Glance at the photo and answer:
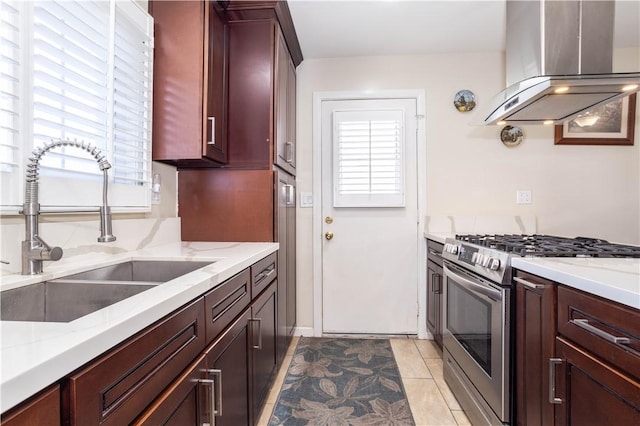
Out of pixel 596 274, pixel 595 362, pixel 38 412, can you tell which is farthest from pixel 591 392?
pixel 38 412

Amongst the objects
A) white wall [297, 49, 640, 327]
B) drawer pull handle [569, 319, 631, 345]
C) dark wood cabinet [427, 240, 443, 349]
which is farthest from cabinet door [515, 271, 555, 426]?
white wall [297, 49, 640, 327]

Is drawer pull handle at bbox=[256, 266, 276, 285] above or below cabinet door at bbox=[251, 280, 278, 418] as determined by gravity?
above

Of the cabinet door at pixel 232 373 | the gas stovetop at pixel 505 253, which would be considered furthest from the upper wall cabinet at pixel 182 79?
the gas stovetop at pixel 505 253

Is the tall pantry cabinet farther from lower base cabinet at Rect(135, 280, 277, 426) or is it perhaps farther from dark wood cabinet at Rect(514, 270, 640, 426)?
dark wood cabinet at Rect(514, 270, 640, 426)

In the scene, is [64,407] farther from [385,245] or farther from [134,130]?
[385,245]

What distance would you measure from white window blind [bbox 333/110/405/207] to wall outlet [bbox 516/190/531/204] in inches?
37.5

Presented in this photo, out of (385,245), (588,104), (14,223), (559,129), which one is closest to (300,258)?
(385,245)

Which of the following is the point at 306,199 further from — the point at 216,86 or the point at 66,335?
the point at 66,335

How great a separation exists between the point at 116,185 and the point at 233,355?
960mm

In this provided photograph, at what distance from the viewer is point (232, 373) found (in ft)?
4.05

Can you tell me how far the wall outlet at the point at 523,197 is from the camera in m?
2.68

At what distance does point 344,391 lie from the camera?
193 centimetres

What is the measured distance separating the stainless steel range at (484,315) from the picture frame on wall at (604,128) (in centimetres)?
144

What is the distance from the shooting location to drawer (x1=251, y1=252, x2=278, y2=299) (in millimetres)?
1539
